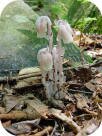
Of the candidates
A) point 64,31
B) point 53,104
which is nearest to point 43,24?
point 64,31

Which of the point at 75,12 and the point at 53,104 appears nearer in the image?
the point at 53,104

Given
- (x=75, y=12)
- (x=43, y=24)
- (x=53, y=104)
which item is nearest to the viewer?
(x=43, y=24)

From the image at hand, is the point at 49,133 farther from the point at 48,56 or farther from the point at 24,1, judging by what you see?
the point at 24,1

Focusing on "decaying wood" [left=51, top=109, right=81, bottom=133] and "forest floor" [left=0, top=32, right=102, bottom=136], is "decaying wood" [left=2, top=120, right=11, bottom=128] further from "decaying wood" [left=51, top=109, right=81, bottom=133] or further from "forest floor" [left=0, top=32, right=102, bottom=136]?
"decaying wood" [left=51, top=109, right=81, bottom=133]

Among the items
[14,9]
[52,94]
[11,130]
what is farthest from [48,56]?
[14,9]

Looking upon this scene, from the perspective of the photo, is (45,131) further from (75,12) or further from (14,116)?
(75,12)

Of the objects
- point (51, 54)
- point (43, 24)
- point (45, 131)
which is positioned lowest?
point (45, 131)

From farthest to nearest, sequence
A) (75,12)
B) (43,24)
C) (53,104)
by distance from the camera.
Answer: (75,12), (53,104), (43,24)
